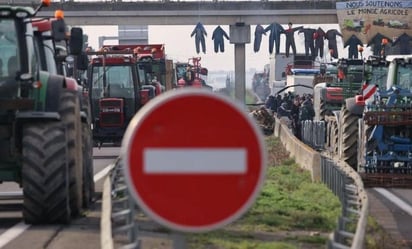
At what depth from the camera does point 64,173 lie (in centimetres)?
1348

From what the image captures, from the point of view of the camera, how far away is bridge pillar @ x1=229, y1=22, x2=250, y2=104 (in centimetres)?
7262

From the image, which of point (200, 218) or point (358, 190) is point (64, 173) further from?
point (200, 218)

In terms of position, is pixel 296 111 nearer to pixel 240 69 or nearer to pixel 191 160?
pixel 240 69

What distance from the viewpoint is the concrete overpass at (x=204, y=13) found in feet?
235

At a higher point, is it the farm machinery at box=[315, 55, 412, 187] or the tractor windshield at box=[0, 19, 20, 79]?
the tractor windshield at box=[0, 19, 20, 79]

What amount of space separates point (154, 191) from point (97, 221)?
8.75m

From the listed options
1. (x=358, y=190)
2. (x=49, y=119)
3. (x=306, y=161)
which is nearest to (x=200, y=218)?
(x=358, y=190)

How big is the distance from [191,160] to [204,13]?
66778 mm

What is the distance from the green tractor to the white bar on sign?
7.76 metres

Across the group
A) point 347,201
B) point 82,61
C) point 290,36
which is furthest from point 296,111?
point 347,201

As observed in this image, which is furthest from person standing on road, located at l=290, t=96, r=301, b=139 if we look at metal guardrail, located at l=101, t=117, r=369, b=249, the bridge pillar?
the bridge pillar

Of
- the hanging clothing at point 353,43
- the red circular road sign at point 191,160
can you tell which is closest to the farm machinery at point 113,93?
the red circular road sign at point 191,160

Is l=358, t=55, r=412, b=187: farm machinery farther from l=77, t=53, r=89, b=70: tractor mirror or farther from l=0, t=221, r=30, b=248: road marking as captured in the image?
l=0, t=221, r=30, b=248: road marking

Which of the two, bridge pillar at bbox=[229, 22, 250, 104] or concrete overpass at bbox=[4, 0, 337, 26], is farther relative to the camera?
bridge pillar at bbox=[229, 22, 250, 104]
